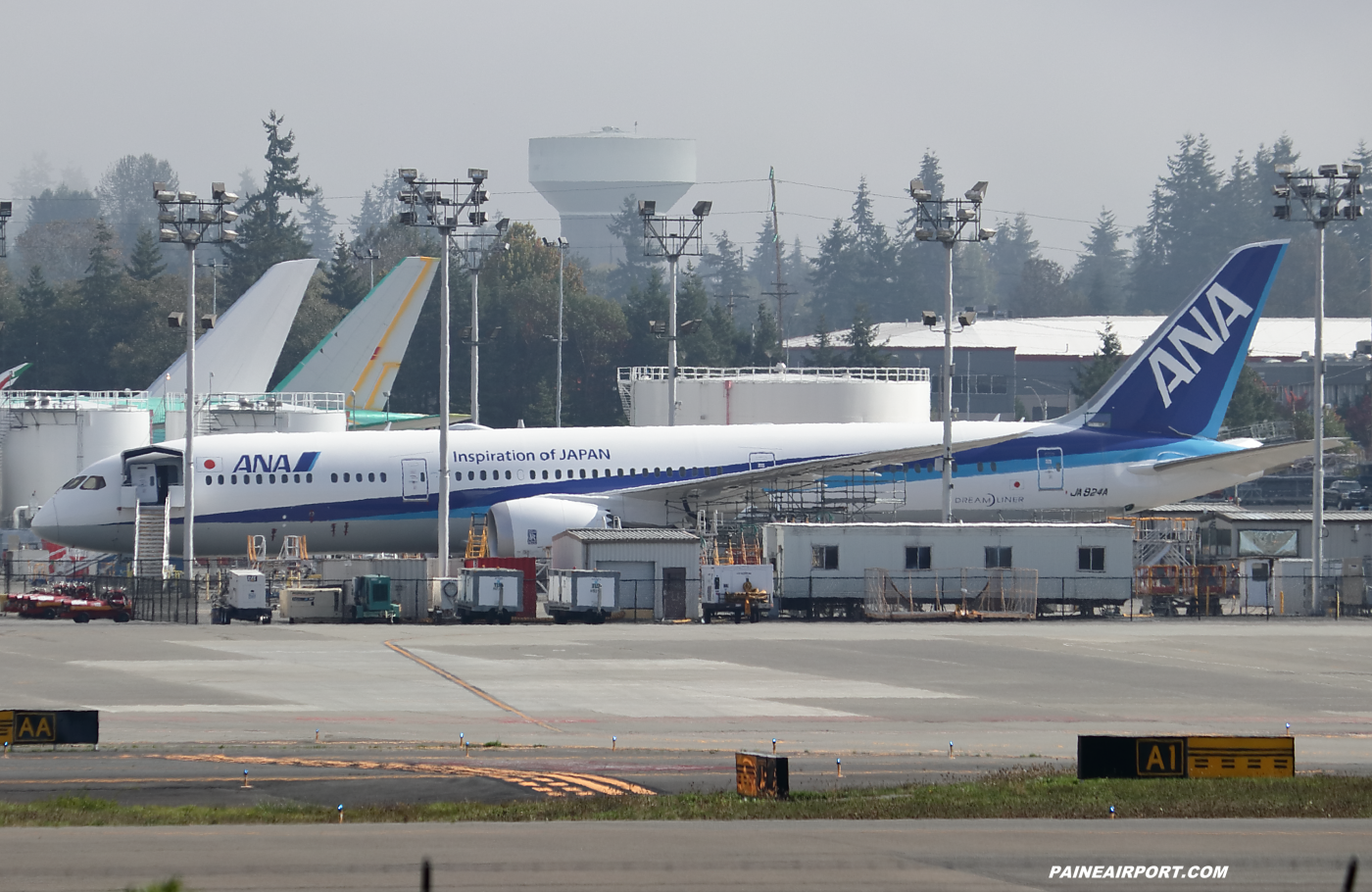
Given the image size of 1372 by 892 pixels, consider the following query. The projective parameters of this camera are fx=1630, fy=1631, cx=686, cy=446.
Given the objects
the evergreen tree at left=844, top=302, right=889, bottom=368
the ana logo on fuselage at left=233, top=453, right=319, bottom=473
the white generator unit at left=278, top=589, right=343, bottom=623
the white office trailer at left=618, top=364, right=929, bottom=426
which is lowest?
the white generator unit at left=278, top=589, right=343, bottom=623

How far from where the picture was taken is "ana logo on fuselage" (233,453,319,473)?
53625 millimetres

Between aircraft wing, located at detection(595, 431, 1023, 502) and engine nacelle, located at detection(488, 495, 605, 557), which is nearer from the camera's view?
engine nacelle, located at detection(488, 495, 605, 557)

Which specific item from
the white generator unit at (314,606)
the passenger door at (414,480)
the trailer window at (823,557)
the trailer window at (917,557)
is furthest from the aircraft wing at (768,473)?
the white generator unit at (314,606)

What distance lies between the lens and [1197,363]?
58.1 metres

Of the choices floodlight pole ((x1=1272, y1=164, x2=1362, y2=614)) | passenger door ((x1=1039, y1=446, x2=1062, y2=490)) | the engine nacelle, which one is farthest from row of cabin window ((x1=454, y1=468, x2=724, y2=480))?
floodlight pole ((x1=1272, y1=164, x2=1362, y2=614))

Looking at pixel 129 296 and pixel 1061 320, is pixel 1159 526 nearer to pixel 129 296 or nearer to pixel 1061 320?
pixel 129 296

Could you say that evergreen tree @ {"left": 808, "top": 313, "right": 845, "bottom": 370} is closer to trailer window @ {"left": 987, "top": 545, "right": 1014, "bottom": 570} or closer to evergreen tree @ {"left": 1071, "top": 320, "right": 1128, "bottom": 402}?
evergreen tree @ {"left": 1071, "top": 320, "right": 1128, "bottom": 402}

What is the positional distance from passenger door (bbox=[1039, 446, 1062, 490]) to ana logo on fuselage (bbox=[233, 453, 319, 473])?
81.2 ft

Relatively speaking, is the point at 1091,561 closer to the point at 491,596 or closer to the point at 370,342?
the point at 491,596

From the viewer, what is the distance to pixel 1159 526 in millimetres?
65250

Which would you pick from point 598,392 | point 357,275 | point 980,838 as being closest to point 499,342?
point 598,392

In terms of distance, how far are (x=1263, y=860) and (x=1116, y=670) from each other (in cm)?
2066

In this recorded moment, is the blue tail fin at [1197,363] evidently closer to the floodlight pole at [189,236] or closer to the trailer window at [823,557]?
the trailer window at [823,557]

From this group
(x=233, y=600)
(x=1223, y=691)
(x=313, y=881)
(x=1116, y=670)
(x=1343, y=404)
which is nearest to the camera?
(x=313, y=881)
